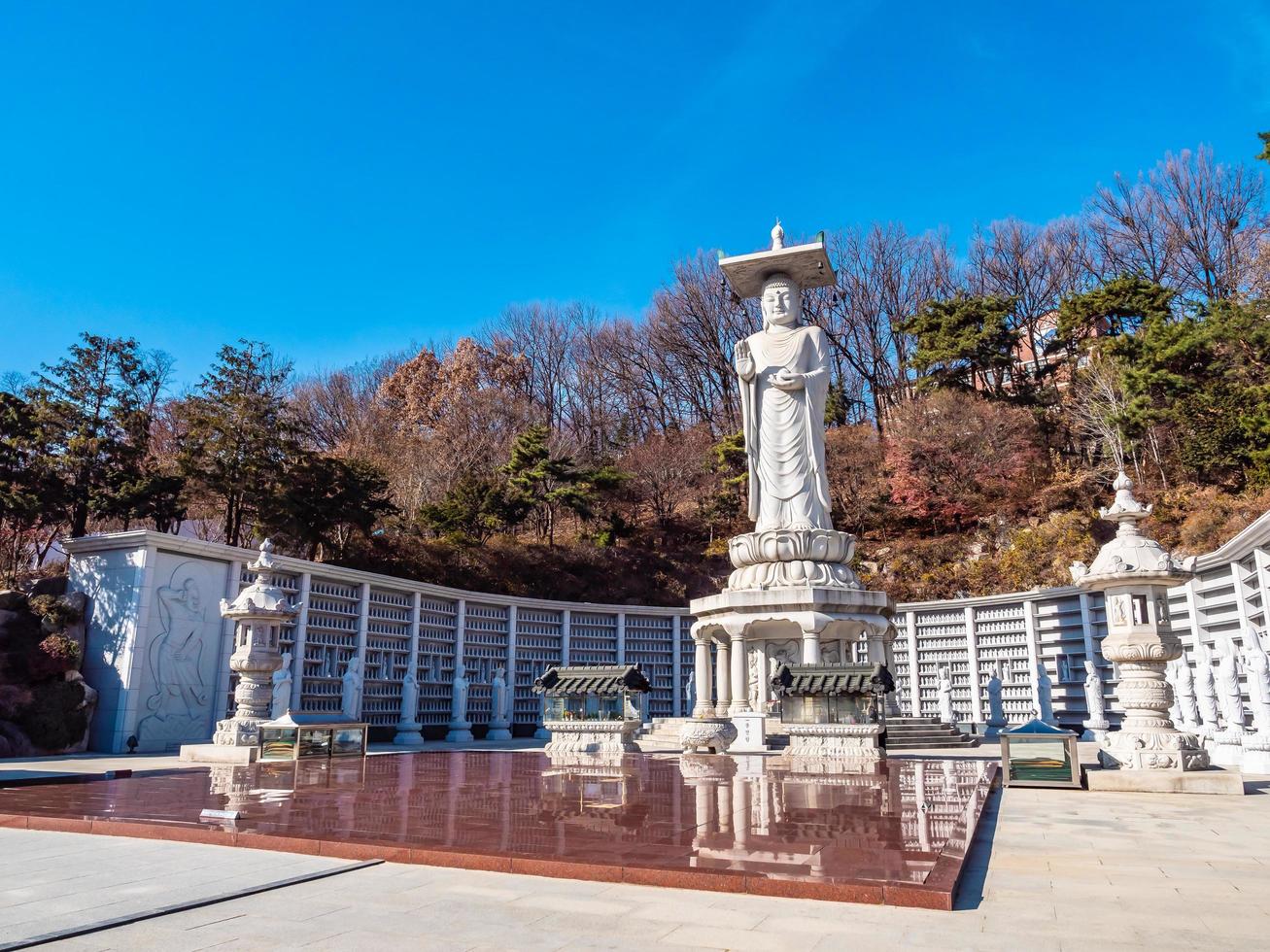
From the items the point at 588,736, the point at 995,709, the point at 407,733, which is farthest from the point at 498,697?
the point at 995,709

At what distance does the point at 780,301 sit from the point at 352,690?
1296 cm

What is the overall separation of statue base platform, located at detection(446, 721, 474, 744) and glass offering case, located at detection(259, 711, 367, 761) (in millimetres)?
7486

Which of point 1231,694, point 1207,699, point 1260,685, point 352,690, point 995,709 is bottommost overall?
point 995,709

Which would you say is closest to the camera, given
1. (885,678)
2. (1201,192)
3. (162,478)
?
(885,678)

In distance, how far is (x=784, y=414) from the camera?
20.1m

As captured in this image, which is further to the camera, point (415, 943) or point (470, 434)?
point (470, 434)

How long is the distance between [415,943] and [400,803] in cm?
476

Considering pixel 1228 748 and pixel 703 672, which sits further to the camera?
pixel 703 672

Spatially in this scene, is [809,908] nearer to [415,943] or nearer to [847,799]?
[415,943]

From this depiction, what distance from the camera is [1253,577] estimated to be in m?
15.0

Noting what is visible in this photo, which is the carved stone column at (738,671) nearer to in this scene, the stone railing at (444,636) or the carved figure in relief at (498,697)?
the stone railing at (444,636)

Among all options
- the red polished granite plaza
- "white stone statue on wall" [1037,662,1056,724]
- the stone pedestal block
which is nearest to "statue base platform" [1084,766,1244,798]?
the red polished granite plaza

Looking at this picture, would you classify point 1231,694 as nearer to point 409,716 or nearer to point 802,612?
point 802,612

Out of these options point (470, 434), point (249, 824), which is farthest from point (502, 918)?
point (470, 434)
